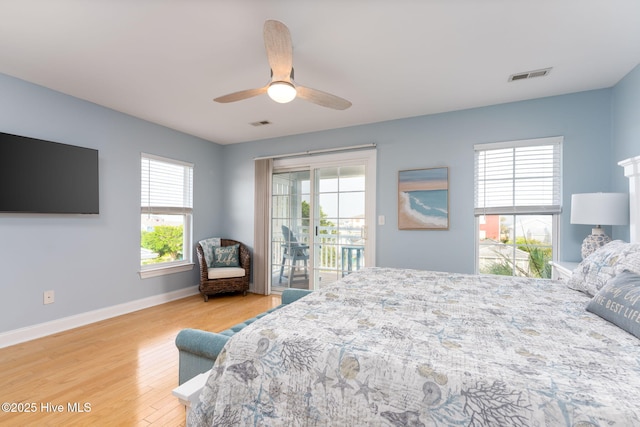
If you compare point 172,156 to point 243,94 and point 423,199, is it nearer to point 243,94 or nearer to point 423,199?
point 243,94

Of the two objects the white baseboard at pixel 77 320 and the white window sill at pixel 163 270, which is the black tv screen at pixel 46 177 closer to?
the white window sill at pixel 163 270

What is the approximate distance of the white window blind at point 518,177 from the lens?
3244mm

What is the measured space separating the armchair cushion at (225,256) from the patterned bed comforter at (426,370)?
350 centimetres

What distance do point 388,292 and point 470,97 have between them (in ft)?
8.29

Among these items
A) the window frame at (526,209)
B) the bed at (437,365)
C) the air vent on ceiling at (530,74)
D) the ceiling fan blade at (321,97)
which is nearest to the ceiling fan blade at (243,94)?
the ceiling fan blade at (321,97)

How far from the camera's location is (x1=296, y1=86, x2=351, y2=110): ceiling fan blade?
7.38ft

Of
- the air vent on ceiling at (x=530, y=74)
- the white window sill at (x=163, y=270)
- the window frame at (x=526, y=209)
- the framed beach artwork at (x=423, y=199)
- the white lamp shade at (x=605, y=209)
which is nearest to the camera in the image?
the white lamp shade at (x=605, y=209)

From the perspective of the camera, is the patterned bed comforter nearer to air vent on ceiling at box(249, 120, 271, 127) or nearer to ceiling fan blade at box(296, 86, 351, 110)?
ceiling fan blade at box(296, 86, 351, 110)

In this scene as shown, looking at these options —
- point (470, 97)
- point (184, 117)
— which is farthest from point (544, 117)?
point (184, 117)

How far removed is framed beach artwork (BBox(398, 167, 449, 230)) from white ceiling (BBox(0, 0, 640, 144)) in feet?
2.79

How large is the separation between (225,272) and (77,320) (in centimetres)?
176

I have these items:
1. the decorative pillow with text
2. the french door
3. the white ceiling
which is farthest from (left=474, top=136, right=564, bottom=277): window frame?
the decorative pillow with text

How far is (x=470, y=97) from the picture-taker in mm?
3229

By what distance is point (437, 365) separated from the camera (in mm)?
976
